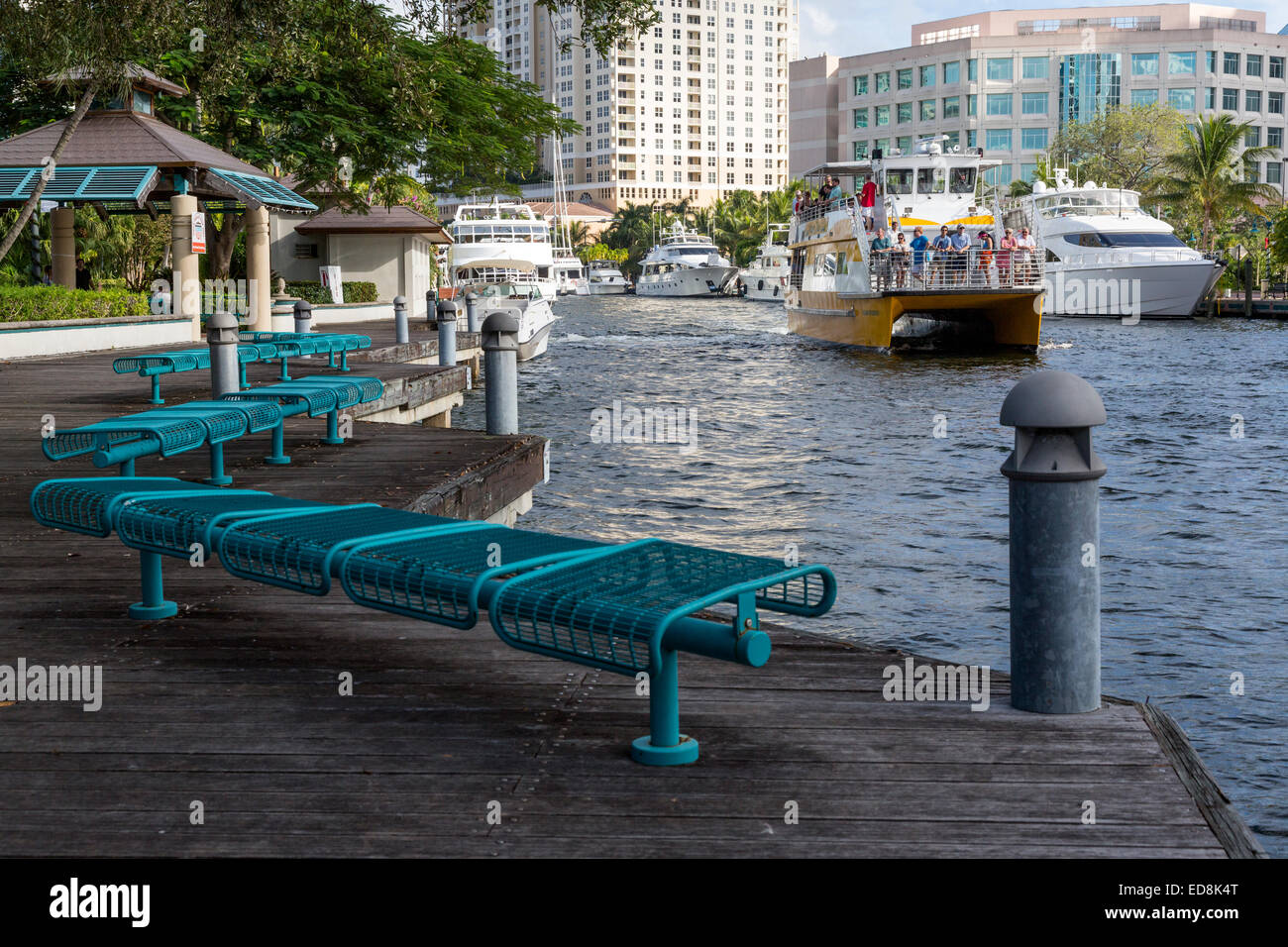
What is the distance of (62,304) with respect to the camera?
21.7 metres

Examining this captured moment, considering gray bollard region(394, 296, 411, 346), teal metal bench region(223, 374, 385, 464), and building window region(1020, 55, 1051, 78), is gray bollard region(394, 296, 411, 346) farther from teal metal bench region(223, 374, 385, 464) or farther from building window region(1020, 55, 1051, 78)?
building window region(1020, 55, 1051, 78)

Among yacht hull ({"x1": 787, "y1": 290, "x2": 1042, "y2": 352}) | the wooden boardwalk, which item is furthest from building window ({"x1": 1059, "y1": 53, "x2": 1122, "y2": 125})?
the wooden boardwalk

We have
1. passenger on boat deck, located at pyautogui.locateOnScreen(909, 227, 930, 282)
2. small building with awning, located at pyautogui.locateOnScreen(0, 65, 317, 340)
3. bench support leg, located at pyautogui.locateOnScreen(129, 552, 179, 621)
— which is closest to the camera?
bench support leg, located at pyautogui.locateOnScreen(129, 552, 179, 621)

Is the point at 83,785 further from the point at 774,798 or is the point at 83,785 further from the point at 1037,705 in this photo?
the point at 1037,705

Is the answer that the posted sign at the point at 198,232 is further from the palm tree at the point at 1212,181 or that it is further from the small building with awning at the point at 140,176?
the palm tree at the point at 1212,181

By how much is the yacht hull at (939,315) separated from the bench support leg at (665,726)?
30.8 meters

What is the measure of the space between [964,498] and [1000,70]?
→ 101 m

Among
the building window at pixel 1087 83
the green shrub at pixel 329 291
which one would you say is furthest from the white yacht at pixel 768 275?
the green shrub at pixel 329 291

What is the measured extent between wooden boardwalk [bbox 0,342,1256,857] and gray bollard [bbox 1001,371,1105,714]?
0.14 metres

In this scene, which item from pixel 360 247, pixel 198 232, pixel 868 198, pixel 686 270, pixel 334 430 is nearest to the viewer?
pixel 334 430

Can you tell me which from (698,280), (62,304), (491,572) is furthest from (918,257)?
(698,280)

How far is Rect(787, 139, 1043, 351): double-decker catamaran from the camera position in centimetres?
3406

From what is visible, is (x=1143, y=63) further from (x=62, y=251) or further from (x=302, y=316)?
(x=302, y=316)

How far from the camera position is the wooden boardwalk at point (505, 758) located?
10.7 ft
